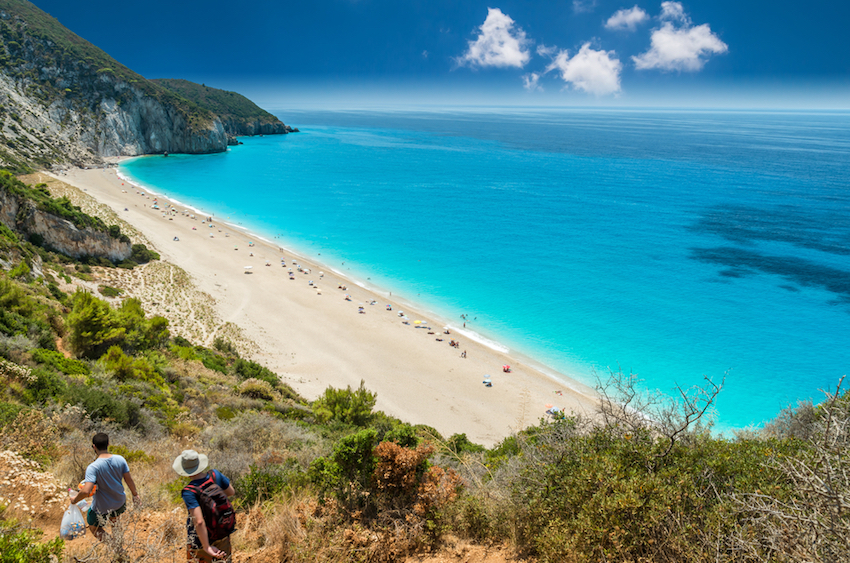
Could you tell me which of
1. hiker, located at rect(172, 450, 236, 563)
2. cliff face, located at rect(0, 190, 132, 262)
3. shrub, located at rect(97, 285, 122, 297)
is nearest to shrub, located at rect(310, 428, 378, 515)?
hiker, located at rect(172, 450, 236, 563)

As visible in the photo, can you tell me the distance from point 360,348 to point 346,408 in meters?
11.3

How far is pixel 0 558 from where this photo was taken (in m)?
3.48

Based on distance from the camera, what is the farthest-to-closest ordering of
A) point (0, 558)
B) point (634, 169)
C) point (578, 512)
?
point (634, 169) → point (578, 512) → point (0, 558)

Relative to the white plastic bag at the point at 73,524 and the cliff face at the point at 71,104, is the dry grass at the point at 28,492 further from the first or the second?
the cliff face at the point at 71,104

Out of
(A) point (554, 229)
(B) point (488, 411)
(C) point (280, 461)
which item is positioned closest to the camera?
(C) point (280, 461)

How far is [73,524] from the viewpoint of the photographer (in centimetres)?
456

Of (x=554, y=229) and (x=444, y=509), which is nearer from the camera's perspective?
(x=444, y=509)

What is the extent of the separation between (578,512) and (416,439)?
2.63 m

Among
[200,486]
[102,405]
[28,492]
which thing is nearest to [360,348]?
[102,405]

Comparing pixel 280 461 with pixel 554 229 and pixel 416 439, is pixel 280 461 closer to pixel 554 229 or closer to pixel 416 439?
pixel 416 439

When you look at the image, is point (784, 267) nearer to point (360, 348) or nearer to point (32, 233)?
point (360, 348)

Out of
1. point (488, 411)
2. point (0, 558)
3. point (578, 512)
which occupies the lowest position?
point (488, 411)

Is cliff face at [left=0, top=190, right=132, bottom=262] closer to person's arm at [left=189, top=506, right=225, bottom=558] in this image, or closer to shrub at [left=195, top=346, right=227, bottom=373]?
shrub at [left=195, top=346, right=227, bottom=373]

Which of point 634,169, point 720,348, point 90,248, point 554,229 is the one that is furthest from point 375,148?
point 720,348
